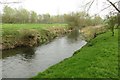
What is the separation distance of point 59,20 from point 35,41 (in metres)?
123

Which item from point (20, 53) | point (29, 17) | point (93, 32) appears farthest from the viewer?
point (29, 17)

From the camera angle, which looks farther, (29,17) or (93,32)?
(29,17)

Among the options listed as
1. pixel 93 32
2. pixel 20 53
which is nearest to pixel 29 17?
pixel 93 32

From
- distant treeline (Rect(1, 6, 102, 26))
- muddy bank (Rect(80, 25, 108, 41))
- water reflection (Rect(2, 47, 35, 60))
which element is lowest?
water reflection (Rect(2, 47, 35, 60))

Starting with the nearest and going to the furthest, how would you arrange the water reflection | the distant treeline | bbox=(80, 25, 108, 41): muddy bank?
the water reflection → bbox=(80, 25, 108, 41): muddy bank → the distant treeline

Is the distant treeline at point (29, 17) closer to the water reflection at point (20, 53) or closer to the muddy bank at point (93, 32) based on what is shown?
the muddy bank at point (93, 32)

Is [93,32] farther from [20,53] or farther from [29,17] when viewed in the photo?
[29,17]

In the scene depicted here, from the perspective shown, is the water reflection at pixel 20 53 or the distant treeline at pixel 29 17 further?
the distant treeline at pixel 29 17

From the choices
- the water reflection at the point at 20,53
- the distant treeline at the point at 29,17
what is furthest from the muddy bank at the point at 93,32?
the water reflection at the point at 20,53

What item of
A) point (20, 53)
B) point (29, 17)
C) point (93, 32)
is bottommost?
point (20, 53)

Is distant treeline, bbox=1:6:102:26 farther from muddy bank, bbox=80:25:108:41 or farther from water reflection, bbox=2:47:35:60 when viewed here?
water reflection, bbox=2:47:35:60

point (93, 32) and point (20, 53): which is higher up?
point (93, 32)

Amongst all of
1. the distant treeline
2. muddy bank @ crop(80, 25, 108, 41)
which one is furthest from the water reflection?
the distant treeline

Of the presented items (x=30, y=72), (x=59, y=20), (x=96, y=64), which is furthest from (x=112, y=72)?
(x=59, y=20)
